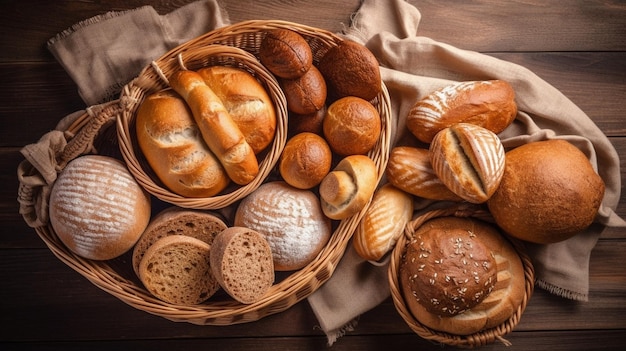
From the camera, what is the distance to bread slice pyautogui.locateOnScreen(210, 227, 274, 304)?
4.32ft

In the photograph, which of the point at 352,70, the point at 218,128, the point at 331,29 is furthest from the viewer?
the point at 331,29

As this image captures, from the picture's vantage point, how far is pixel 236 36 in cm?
148

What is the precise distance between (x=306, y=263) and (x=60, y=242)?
2.43ft

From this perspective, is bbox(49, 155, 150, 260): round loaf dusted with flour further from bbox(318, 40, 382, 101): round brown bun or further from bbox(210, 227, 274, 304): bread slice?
bbox(318, 40, 382, 101): round brown bun

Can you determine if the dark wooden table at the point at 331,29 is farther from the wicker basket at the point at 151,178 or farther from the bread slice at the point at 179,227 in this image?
the bread slice at the point at 179,227

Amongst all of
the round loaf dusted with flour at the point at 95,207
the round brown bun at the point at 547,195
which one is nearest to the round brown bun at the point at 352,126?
the round brown bun at the point at 547,195

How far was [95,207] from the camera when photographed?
4.40 ft

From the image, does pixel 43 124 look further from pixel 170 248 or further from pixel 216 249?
pixel 216 249

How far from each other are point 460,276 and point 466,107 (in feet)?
1.64

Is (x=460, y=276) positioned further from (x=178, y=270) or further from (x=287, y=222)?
(x=178, y=270)

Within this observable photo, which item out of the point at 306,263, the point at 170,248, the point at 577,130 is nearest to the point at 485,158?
the point at 577,130

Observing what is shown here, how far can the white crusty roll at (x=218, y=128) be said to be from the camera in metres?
1.31

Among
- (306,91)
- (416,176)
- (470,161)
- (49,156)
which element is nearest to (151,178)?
(49,156)

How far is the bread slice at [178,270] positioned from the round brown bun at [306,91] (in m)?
0.50
